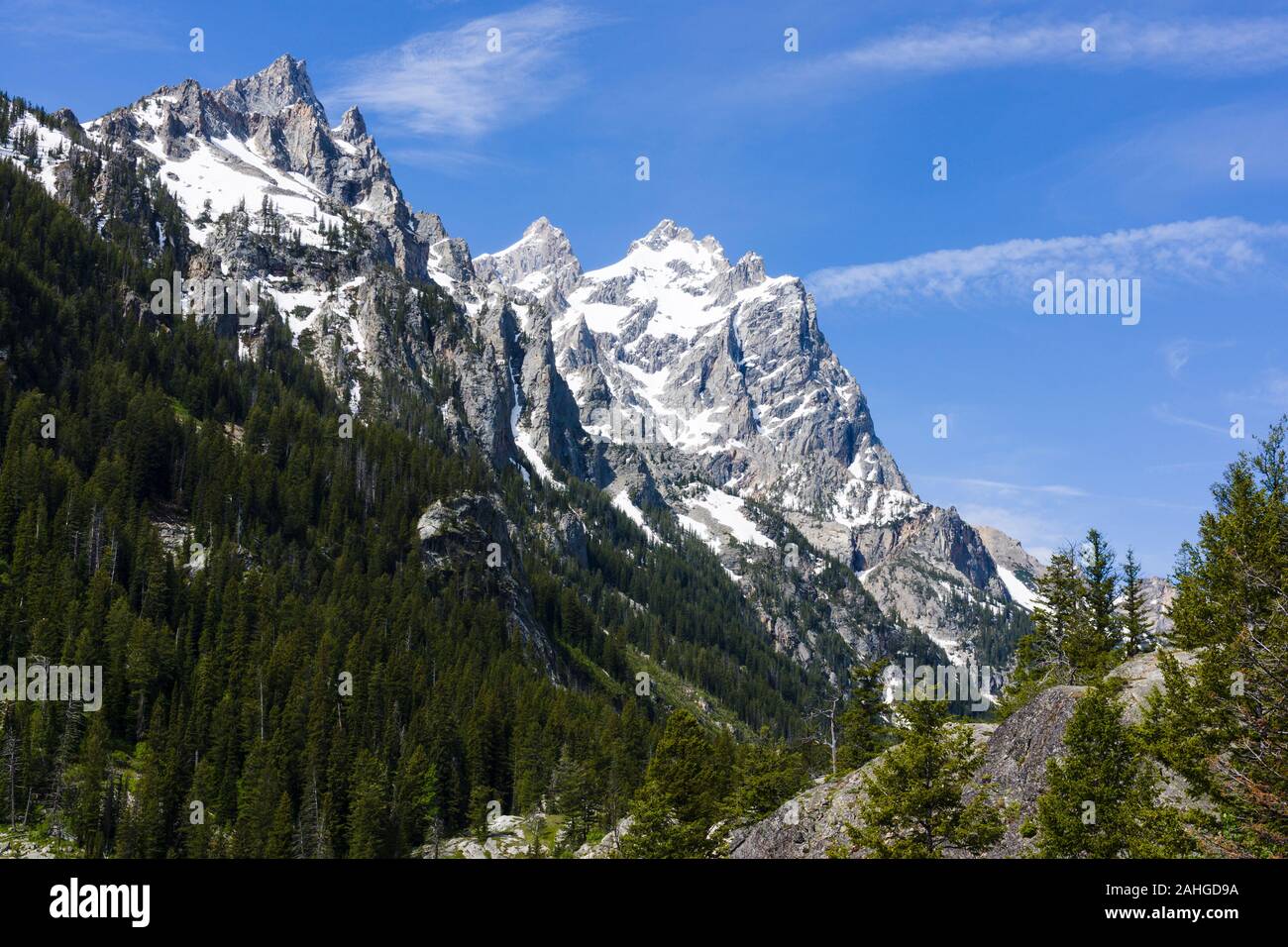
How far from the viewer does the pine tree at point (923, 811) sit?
36.2 metres

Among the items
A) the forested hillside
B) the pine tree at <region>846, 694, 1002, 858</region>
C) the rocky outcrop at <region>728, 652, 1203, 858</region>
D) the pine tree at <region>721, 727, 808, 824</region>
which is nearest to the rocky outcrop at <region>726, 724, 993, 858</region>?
the rocky outcrop at <region>728, 652, 1203, 858</region>

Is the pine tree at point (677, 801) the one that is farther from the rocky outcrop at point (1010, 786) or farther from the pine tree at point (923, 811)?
the pine tree at point (923, 811)

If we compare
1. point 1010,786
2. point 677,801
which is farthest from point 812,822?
point 677,801

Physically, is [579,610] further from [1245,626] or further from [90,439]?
[1245,626]

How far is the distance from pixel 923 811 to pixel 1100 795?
6667mm

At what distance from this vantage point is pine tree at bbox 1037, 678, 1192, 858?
32397 millimetres

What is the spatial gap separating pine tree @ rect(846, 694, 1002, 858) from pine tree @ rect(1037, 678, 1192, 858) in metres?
2.53

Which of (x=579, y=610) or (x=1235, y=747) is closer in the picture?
(x=1235, y=747)

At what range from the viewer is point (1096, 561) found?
67.9 metres

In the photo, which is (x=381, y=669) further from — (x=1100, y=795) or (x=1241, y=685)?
(x=1241, y=685)

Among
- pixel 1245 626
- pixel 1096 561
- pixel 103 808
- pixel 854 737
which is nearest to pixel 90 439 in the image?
pixel 103 808

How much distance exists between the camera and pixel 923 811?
121 feet
